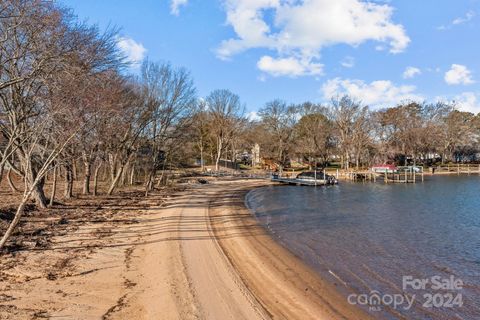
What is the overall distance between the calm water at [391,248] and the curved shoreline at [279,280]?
56 centimetres

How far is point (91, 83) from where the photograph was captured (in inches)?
534

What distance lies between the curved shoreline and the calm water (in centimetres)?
56

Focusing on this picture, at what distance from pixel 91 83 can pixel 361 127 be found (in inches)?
2559

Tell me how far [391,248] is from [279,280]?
7286 millimetres

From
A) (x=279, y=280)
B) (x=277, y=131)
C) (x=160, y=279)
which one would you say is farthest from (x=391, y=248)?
(x=277, y=131)

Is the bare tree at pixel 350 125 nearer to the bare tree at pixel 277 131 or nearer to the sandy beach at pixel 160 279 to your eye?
the bare tree at pixel 277 131

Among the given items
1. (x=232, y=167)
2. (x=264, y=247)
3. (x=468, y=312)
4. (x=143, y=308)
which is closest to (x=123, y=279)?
(x=143, y=308)

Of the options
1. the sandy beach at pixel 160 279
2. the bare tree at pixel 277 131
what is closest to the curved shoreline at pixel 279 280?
the sandy beach at pixel 160 279

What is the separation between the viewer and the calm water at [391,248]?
1042 centimetres

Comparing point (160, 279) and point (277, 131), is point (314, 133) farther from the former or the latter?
point (160, 279)

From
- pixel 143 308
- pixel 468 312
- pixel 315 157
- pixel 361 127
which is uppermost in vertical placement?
pixel 361 127

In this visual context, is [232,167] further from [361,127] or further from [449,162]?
[449,162]

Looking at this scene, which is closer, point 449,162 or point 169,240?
point 169,240

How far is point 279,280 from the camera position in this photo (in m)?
11.3
